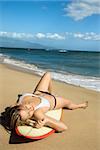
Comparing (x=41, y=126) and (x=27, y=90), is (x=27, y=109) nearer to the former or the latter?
(x=41, y=126)

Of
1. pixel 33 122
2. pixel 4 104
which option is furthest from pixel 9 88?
pixel 33 122

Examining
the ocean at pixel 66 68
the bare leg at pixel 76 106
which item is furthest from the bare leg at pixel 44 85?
the ocean at pixel 66 68

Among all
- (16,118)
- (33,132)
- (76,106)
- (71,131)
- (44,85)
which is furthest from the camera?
(76,106)

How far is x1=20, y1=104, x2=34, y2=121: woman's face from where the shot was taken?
11.9 feet

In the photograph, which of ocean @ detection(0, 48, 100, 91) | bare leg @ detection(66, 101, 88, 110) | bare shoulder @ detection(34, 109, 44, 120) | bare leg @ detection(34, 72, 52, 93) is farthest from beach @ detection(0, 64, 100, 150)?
ocean @ detection(0, 48, 100, 91)

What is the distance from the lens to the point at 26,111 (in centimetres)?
369

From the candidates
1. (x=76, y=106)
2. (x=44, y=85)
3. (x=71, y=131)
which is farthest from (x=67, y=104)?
(x=71, y=131)

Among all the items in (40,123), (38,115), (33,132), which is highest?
(38,115)

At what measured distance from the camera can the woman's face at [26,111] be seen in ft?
11.9

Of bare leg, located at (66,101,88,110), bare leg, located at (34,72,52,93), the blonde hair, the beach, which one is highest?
bare leg, located at (34,72,52,93)

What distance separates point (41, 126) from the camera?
385 cm

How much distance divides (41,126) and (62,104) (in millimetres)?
955

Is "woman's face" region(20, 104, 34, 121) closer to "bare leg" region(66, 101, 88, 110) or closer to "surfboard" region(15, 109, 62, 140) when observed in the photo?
"surfboard" region(15, 109, 62, 140)

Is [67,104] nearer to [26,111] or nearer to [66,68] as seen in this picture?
[26,111]
